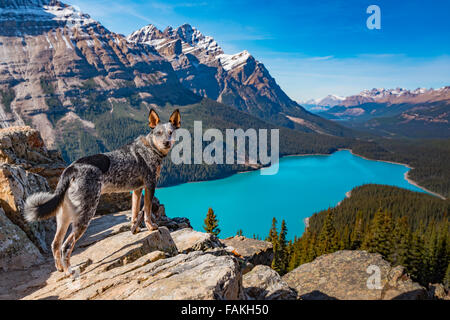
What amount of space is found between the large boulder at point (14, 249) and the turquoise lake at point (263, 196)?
3381 inches

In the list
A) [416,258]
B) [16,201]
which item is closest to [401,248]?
[416,258]

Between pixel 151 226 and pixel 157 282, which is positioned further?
pixel 151 226

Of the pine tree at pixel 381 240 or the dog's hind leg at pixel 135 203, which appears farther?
the pine tree at pixel 381 240

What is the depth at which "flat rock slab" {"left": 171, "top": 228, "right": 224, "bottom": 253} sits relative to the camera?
1148cm

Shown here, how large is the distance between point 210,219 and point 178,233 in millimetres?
26876

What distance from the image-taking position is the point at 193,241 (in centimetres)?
1202

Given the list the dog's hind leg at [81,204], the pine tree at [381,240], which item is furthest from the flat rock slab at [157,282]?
the pine tree at [381,240]

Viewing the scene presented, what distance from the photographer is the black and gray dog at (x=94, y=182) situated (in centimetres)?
609

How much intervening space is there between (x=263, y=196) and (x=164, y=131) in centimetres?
13209

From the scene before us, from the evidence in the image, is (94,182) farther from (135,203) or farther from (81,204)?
(135,203)

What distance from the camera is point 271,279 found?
10406 mm

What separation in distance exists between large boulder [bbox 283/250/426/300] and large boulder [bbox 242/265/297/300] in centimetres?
1386

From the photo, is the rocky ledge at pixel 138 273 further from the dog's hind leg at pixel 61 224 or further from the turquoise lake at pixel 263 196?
the turquoise lake at pixel 263 196
